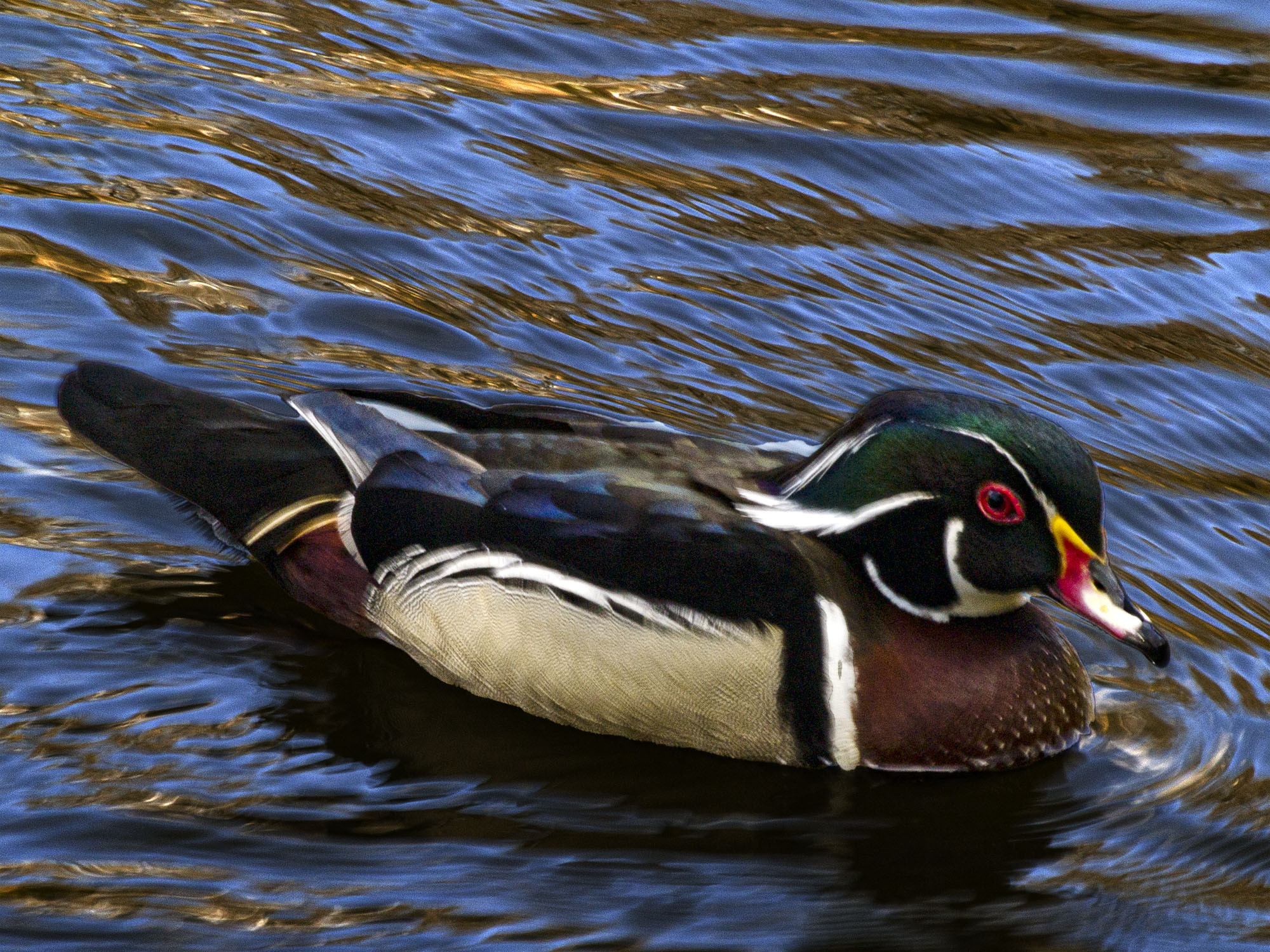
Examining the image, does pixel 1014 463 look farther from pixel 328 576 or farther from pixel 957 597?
pixel 328 576

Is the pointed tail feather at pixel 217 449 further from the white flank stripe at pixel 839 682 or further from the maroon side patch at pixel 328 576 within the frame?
the white flank stripe at pixel 839 682

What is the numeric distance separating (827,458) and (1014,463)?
0.51 m

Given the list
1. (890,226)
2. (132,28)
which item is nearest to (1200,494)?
(890,226)

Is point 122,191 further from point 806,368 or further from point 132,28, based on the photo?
point 806,368

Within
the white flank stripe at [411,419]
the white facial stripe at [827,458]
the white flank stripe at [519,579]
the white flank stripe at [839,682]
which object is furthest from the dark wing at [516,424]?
Result: the white flank stripe at [839,682]

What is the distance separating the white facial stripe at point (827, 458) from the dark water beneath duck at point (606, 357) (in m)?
0.79

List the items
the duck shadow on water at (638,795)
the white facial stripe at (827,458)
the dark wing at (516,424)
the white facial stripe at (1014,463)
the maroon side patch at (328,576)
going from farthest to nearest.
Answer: the maroon side patch at (328,576) < the dark wing at (516,424) < the white facial stripe at (827,458) < the white facial stripe at (1014,463) < the duck shadow on water at (638,795)

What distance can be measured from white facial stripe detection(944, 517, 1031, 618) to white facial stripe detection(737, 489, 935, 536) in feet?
0.43

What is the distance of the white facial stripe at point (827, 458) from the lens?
5.08 meters

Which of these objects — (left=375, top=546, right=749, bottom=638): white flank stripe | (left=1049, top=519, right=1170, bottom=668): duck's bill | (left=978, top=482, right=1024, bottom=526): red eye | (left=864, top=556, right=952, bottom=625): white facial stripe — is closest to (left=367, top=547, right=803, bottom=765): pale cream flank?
(left=375, top=546, right=749, bottom=638): white flank stripe

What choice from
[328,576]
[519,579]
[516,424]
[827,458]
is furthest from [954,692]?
[328,576]

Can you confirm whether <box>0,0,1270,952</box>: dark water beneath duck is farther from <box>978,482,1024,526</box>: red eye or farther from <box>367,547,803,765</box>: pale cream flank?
<box>978,482,1024,526</box>: red eye

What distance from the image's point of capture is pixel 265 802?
15.3ft

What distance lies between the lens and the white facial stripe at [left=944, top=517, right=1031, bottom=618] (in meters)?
5.11
